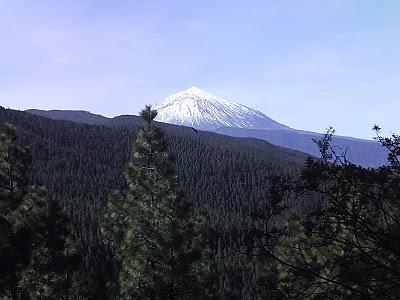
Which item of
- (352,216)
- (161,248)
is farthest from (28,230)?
(352,216)

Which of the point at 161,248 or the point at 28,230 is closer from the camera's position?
the point at 161,248

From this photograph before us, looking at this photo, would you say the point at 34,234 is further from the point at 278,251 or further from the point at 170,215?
the point at 278,251

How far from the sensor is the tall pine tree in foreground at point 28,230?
67.5 feet

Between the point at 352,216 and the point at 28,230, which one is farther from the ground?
the point at 352,216

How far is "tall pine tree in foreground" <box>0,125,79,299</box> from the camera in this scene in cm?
2056

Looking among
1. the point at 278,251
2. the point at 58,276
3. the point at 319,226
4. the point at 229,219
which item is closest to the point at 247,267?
the point at 229,219

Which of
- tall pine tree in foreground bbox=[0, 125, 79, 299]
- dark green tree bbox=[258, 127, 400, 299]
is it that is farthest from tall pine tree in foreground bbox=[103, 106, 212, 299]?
dark green tree bbox=[258, 127, 400, 299]

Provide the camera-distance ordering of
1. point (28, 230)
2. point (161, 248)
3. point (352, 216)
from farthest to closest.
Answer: point (28, 230) → point (161, 248) → point (352, 216)

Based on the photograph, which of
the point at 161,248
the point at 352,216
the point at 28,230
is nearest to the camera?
the point at 352,216

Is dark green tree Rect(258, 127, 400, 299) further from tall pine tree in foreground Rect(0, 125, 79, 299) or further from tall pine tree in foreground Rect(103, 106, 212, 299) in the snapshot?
tall pine tree in foreground Rect(0, 125, 79, 299)

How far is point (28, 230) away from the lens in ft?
67.9

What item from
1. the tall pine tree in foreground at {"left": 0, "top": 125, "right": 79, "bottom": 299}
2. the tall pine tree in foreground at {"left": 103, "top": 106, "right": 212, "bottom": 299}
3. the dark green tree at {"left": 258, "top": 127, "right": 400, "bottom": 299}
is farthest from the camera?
the tall pine tree in foreground at {"left": 0, "top": 125, "right": 79, "bottom": 299}

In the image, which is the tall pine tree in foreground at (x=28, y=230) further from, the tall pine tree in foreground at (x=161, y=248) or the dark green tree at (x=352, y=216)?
the dark green tree at (x=352, y=216)

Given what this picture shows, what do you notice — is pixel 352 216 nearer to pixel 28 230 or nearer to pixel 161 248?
pixel 161 248
